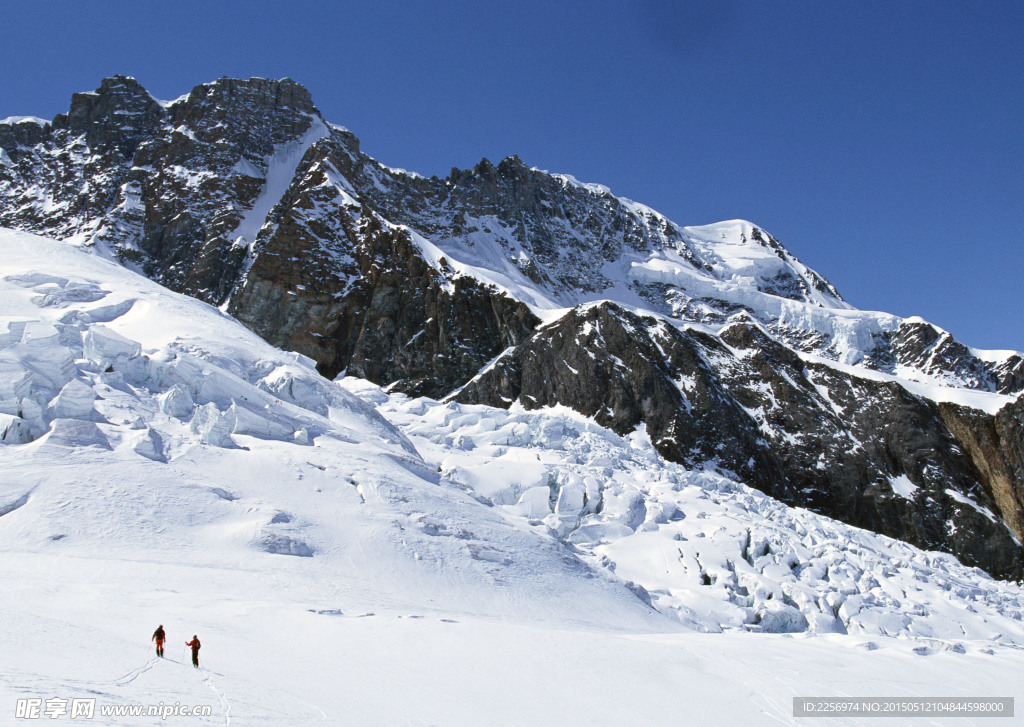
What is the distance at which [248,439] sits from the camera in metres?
35.0

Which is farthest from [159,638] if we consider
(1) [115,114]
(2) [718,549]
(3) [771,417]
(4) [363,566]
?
(1) [115,114]

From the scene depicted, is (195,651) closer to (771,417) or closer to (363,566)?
(363,566)

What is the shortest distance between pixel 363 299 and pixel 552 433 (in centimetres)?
3941

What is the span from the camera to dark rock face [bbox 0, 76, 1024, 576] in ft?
207

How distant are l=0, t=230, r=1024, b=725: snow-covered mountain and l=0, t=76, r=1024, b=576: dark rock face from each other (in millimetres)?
10996

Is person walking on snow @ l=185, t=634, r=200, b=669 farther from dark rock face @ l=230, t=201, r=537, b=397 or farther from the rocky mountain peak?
the rocky mountain peak

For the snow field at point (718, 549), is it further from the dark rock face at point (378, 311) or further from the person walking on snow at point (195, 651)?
the dark rock face at point (378, 311)

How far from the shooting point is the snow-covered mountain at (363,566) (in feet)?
50.5

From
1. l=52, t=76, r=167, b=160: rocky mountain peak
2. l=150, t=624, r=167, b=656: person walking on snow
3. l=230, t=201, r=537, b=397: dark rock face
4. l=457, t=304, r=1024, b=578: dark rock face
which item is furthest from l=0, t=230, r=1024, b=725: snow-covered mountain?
l=52, t=76, r=167, b=160: rocky mountain peak

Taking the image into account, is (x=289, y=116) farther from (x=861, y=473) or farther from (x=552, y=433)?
(x=861, y=473)

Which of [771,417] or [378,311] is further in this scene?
[378,311]

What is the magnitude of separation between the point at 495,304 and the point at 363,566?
191 ft

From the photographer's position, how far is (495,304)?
8381 centimetres

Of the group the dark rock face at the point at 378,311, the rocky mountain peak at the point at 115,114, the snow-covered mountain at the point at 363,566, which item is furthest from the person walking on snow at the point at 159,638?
the rocky mountain peak at the point at 115,114
